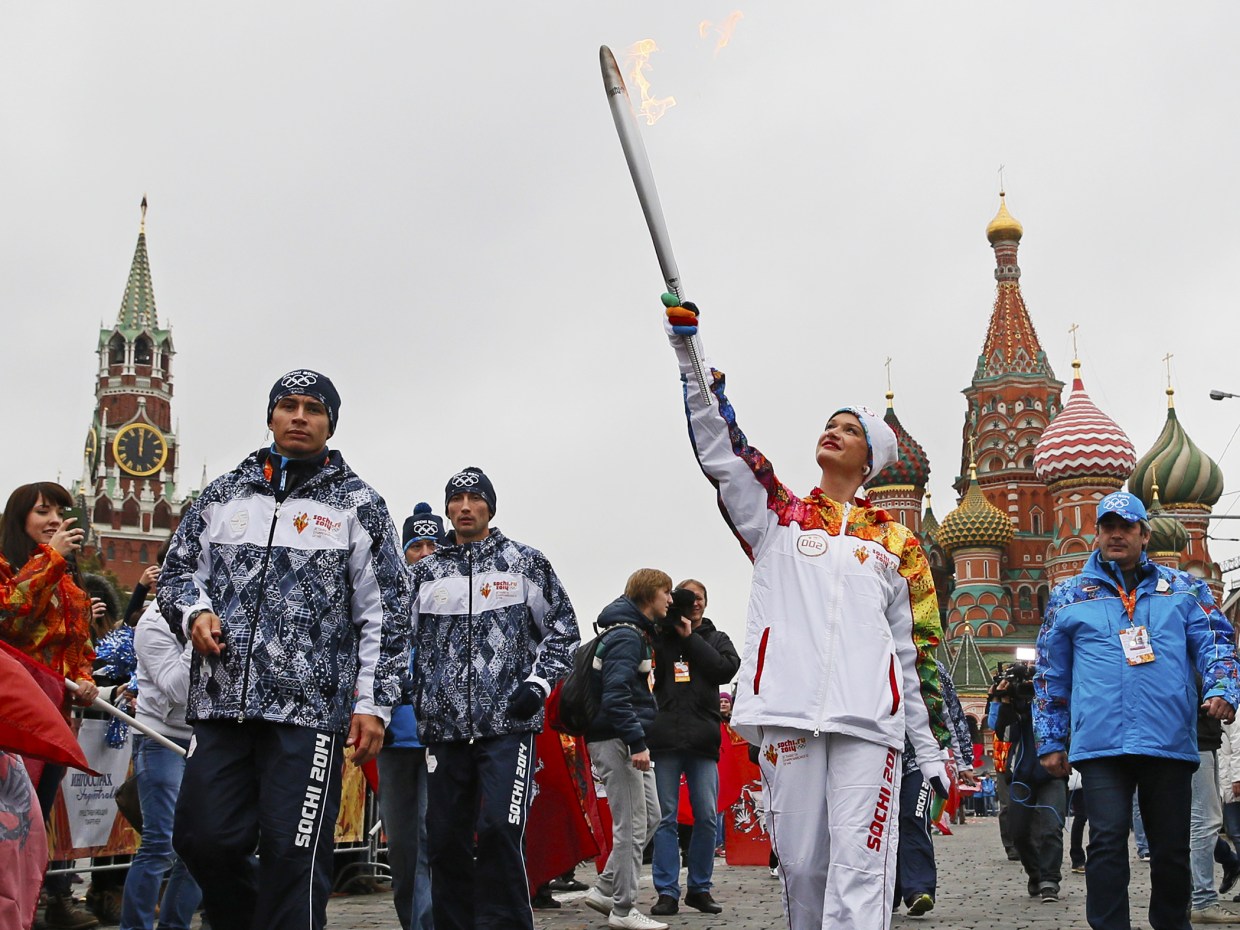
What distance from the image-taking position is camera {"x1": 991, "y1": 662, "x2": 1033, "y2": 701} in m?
12.3

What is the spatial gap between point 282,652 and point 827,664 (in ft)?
6.12

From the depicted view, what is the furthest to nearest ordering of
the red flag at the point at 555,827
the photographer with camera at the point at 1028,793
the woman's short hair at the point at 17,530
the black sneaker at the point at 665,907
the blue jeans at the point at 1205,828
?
the photographer with camera at the point at 1028,793
the blue jeans at the point at 1205,828
the black sneaker at the point at 665,907
the red flag at the point at 555,827
the woman's short hair at the point at 17,530

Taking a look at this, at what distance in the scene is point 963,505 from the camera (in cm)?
7700

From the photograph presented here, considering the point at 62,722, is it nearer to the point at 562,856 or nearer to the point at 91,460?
the point at 562,856

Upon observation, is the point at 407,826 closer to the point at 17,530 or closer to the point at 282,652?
the point at 17,530

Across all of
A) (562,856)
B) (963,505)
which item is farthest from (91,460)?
(562,856)

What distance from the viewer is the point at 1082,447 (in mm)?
74562

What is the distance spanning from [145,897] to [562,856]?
3.00 meters

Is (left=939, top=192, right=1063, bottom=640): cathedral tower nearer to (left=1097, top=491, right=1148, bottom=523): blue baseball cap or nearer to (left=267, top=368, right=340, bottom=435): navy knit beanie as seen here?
(left=1097, top=491, right=1148, bottom=523): blue baseball cap

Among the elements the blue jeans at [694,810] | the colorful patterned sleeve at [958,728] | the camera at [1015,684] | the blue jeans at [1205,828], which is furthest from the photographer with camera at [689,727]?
the blue jeans at [1205,828]

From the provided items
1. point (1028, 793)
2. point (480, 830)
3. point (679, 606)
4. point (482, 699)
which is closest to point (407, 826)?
point (480, 830)

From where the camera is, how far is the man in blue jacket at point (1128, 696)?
694 cm

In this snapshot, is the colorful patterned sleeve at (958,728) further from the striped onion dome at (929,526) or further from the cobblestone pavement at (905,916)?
the striped onion dome at (929,526)

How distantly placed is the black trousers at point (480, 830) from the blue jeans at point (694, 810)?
140 inches
